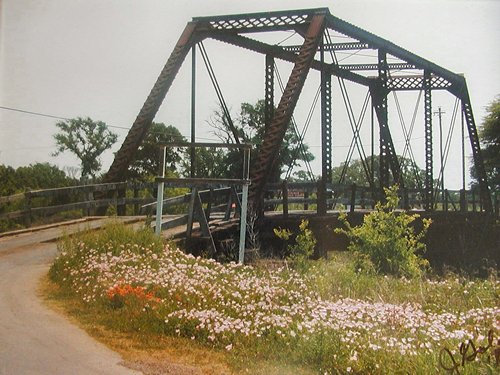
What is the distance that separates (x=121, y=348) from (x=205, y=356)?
2.92 feet

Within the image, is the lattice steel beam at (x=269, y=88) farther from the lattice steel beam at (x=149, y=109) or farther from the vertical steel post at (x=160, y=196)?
the vertical steel post at (x=160, y=196)

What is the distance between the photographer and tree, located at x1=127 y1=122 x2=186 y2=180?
34.8m

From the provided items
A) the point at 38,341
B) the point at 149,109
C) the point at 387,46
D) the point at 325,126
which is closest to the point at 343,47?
the point at 387,46

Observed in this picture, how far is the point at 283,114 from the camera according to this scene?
13156 millimetres

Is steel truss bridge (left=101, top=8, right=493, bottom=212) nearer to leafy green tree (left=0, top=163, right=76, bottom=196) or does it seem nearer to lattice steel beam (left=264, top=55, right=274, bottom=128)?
lattice steel beam (left=264, top=55, right=274, bottom=128)

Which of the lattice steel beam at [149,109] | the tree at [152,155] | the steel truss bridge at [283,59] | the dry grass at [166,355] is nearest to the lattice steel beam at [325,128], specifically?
the steel truss bridge at [283,59]

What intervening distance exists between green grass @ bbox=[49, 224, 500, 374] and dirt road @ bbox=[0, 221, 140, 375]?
0.41 metres

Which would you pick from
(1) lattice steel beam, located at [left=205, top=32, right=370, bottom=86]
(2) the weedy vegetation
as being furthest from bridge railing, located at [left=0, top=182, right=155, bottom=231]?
(1) lattice steel beam, located at [left=205, top=32, right=370, bottom=86]

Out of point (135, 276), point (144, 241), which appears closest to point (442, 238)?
point (144, 241)

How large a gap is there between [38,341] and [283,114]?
9292 millimetres

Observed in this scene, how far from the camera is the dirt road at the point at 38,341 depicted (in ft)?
14.6

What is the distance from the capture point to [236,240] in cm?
1282

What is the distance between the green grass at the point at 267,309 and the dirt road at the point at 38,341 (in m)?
0.41

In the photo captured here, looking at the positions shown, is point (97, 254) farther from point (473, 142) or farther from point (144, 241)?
point (473, 142)
